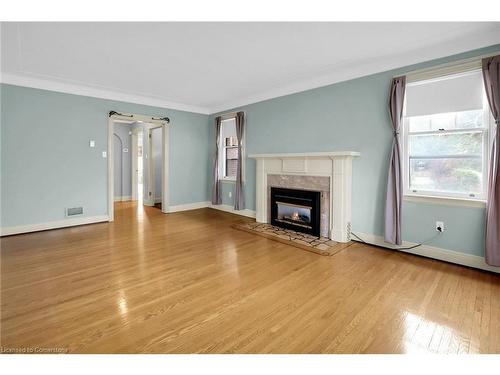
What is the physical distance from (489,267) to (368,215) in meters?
1.38

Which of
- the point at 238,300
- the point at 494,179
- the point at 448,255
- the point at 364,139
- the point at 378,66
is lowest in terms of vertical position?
the point at 238,300

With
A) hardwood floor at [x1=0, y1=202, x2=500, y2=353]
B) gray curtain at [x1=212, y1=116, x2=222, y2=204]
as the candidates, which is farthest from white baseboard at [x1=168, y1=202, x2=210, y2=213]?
hardwood floor at [x1=0, y1=202, x2=500, y2=353]

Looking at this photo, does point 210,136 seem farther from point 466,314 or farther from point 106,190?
point 466,314

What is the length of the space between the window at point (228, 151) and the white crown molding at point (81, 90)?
3.65ft

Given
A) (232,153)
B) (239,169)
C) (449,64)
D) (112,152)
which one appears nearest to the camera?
(449,64)

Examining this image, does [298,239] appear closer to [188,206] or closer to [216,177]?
[216,177]

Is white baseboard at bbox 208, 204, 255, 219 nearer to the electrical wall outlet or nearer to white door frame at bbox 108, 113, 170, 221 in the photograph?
white door frame at bbox 108, 113, 170, 221

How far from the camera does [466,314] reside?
1950 millimetres

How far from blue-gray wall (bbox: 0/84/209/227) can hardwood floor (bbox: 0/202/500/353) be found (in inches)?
34.1

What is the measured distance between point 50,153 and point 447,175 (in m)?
6.12

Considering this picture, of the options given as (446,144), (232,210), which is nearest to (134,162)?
(232,210)

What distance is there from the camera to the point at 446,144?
3.04 metres

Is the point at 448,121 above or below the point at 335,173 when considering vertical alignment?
above
